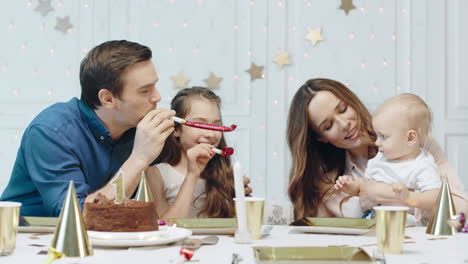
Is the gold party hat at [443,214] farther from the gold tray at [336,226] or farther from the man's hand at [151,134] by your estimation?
the man's hand at [151,134]

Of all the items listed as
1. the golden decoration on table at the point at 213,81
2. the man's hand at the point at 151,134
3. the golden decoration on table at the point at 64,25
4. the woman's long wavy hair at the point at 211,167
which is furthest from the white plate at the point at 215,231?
the golden decoration on table at the point at 64,25

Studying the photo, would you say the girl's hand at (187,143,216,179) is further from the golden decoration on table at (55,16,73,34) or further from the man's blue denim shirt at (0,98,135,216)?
the golden decoration on table at (55,16,73,34)

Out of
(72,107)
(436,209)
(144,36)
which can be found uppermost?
(144,36)

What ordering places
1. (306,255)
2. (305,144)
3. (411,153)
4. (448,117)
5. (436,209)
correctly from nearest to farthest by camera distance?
1. (306,255)
2. (436,209)
3. (411,153)
4. (305,144)
5. (448,117)

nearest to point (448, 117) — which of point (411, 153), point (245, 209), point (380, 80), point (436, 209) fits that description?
point (380, 80)

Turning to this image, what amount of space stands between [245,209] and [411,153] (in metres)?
1.05

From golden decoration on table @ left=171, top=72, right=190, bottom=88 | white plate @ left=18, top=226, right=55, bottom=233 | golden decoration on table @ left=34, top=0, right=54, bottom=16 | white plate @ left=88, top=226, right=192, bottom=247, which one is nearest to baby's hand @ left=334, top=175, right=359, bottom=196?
white plate @ left=88, top=226, right=192, bottom=247

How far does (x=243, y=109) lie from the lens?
3.75 m

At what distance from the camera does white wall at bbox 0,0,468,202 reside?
368 centimetres

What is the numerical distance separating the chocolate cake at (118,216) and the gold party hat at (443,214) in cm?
70

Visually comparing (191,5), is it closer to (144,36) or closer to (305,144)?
(144,36)

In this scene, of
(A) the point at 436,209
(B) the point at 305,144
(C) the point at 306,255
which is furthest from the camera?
(B) the point at 305,144

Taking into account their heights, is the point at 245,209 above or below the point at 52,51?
below

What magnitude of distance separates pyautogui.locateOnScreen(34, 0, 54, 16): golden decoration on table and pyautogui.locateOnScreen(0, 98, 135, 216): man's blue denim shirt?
5.43 ft
